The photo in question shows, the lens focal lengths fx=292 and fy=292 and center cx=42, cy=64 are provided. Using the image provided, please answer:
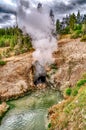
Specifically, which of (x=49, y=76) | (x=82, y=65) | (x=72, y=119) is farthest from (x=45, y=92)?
(x=72, y=119)

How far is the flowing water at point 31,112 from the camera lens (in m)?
46.9

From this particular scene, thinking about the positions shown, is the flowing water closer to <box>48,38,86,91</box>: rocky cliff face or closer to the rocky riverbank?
the rocky riverbank

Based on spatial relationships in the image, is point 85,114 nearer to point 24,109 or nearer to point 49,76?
point 24,109

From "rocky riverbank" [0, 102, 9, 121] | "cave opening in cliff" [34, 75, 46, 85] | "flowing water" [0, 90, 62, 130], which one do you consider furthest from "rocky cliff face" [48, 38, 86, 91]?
"rocky riverbank" [0, 102, 9, 121]

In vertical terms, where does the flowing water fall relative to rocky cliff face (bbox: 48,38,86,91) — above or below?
below

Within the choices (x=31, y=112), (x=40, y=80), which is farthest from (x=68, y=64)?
(x=31, y=112)

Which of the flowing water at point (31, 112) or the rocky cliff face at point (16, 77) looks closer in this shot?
the flowing water at point (31, 112)

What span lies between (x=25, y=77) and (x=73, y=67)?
12.1 meters

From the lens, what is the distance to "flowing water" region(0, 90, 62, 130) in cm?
4694

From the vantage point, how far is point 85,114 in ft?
116

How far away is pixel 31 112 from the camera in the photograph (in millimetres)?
53406

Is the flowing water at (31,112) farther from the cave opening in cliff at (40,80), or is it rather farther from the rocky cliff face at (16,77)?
the cave opening in cliff at (40,80)

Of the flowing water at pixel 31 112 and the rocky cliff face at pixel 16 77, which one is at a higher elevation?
the rocky cliff face at pixel 16 77

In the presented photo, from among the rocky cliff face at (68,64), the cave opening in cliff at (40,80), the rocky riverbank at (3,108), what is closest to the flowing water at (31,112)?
the rocky riverbank at (3,108)
